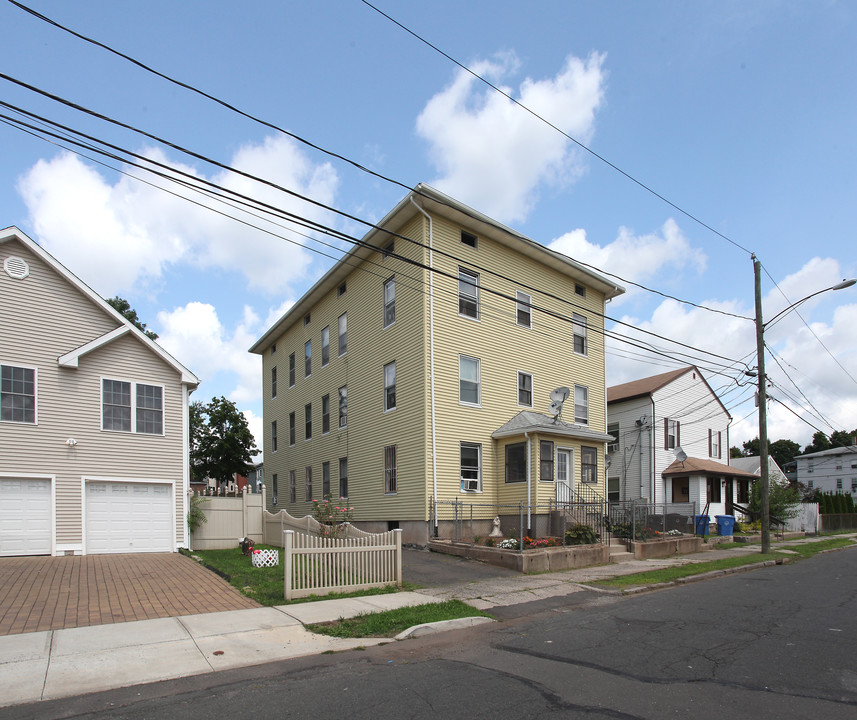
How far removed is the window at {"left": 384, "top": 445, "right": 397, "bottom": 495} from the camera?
69.4 ft

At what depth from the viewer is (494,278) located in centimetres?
2216

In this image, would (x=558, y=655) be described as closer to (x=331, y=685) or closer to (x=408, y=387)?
(x=331, y=685)

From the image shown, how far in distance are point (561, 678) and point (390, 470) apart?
49.1 ft

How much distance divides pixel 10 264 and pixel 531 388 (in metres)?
16.6

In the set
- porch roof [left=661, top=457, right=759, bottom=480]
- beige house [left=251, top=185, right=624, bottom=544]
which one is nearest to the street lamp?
beige house [left=251, top=185, right=624, bottom=544]

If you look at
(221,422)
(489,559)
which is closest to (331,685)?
(489,559)

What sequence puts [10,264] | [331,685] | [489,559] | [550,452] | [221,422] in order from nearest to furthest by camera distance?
[331,685], [489,559], [10,264], [550,452], [221,422]

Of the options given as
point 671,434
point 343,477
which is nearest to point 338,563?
point 343,477

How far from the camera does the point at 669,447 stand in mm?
34062

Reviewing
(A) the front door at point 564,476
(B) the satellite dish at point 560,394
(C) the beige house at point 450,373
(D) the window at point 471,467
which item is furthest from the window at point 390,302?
(A) the front door at point 564,476

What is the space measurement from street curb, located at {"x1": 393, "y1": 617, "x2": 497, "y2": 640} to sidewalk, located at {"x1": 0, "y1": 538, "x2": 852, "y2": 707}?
22 millimetres

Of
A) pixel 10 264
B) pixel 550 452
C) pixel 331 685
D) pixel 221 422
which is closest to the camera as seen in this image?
pixel 331 685

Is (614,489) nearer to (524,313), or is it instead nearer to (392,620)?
(524,313)

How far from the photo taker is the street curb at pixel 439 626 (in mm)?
8992
